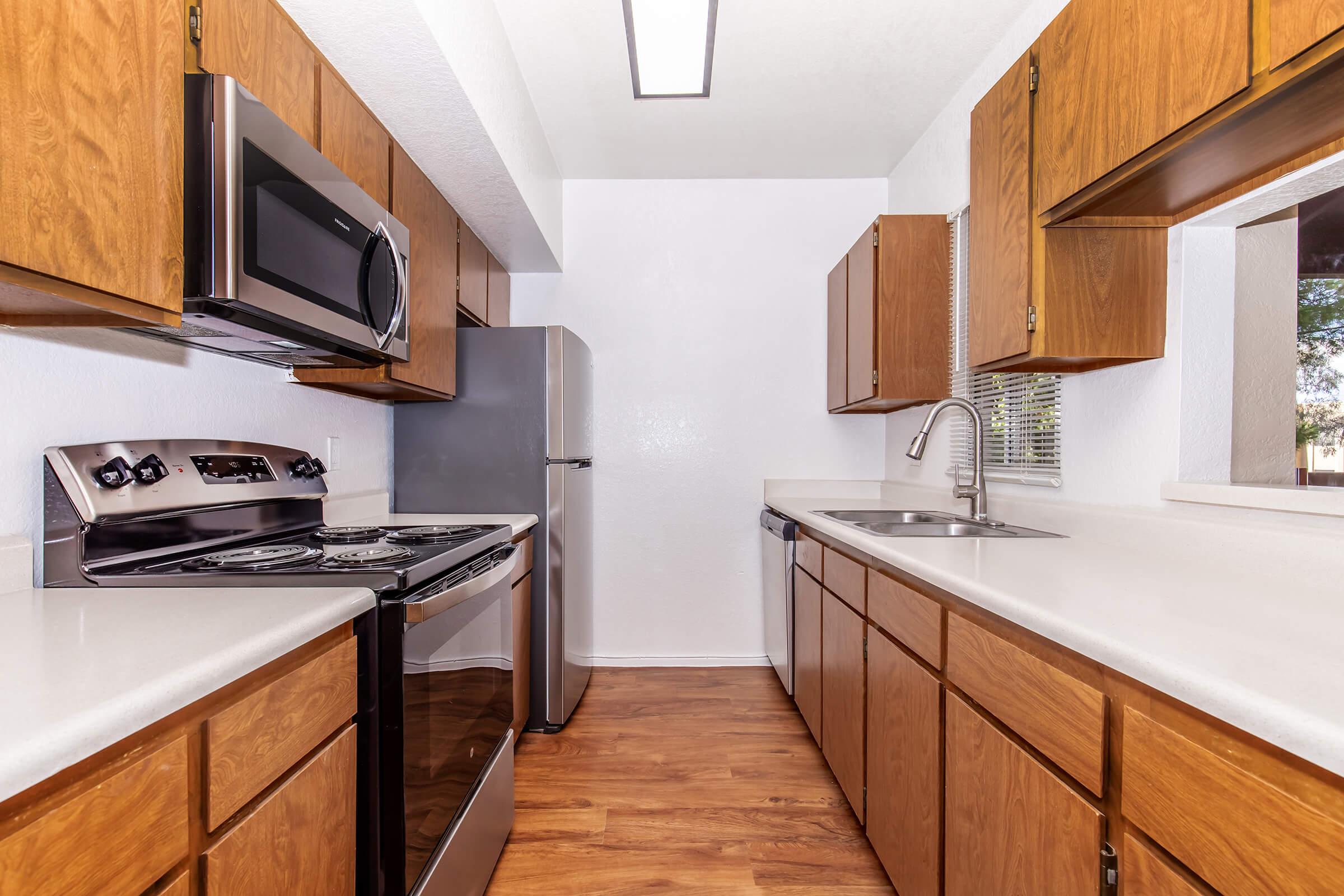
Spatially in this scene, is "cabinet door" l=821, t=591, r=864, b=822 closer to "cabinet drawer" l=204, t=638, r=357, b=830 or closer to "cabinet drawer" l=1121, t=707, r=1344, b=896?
"cabinet drawer" l=1121, t=707, r=1344, b=896

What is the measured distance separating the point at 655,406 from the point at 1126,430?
2076mm

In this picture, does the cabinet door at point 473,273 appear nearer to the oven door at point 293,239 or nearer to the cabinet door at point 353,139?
the cabinet door at point 353,139

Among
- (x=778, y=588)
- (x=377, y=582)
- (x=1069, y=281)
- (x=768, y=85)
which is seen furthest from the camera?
(x=778, y=588)

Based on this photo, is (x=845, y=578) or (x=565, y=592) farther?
(x=565, y=592)

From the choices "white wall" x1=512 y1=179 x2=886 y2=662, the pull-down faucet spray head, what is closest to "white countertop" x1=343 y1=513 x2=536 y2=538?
"white wall" x1=512 y1=179 x2=886 y2=662

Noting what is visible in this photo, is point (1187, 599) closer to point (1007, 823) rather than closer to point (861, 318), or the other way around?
point (1007, 823)

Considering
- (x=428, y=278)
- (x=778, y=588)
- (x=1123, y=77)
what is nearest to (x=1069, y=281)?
(x=1123, y=77)

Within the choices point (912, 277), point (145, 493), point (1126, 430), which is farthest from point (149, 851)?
point (912, 277)

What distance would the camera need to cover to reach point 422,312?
2045 millimetres

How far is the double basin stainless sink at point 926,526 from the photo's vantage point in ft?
5.81

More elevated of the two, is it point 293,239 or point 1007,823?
point 293,239

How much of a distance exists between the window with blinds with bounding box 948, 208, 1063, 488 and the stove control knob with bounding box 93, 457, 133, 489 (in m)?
2.16

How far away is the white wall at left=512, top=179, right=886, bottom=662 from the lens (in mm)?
3270

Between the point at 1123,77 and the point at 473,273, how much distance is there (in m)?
2.22
